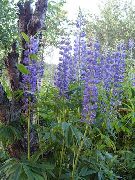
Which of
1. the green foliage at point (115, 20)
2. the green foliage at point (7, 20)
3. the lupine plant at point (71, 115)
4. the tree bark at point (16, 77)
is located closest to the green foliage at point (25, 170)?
the lupine plant at point (71, 115)

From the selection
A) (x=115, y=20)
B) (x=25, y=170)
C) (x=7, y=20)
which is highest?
(x=115, y=20)

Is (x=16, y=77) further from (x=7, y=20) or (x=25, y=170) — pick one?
(x=7, y=20)

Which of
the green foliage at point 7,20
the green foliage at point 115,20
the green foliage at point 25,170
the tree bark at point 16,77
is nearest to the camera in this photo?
the green foliage at point 25,170

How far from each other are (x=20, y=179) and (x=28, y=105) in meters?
0.54

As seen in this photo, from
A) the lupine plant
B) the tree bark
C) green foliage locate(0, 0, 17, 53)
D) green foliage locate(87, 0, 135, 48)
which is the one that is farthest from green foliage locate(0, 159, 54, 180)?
green foliage locate(87, 0, 135, 48)

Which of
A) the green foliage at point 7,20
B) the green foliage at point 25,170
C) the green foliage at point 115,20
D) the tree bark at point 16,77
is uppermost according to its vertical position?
the green foliage at point 115,20

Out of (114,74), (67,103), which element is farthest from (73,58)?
(67,103)

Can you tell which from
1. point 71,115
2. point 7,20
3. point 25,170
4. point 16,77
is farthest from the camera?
point 7,20

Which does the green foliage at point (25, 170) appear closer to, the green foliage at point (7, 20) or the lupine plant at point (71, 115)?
the lupine plant at point (71, 115)

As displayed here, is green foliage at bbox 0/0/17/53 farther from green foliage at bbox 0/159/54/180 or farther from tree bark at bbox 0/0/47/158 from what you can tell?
green foliage at bbox 0/159/54/180

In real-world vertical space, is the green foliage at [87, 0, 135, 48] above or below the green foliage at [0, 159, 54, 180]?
above

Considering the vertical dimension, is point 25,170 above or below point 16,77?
below

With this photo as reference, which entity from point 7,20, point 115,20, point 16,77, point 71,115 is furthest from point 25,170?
point 115,20

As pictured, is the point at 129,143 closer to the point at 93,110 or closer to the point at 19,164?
the point at 93,110
